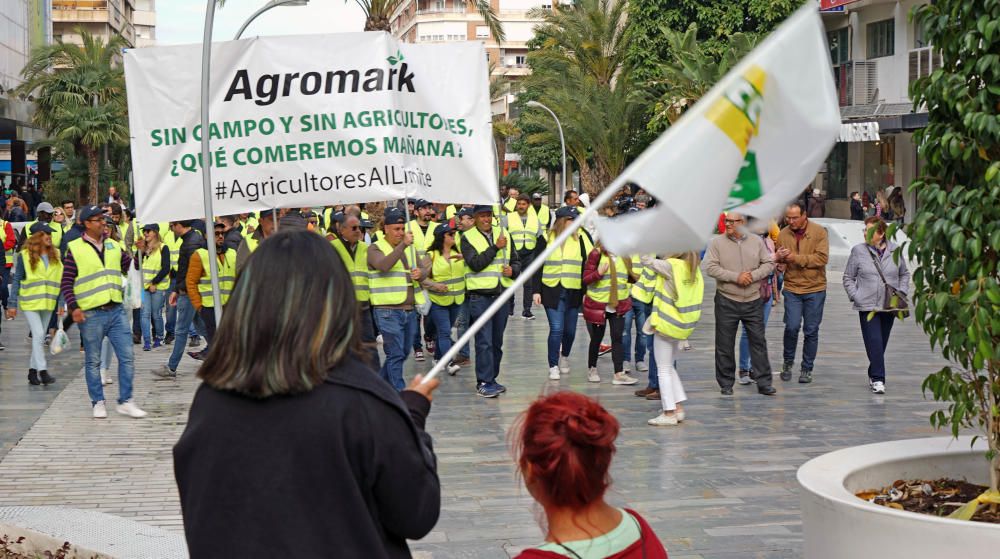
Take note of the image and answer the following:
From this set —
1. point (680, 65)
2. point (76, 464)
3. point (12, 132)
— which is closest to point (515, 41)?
point (12, 132)

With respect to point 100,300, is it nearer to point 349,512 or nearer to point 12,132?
point 349,512

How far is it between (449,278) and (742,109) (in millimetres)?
9709

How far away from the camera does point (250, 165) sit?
30.7 feet

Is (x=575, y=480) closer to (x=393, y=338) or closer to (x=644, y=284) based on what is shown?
(x=393, y=338)

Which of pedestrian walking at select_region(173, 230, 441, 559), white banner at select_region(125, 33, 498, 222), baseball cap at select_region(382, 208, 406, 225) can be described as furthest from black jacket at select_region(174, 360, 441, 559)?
baseball cap at select_region(382, 208, 406, 225)

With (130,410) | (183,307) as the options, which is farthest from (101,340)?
(183,307)

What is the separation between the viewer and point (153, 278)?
1527cm

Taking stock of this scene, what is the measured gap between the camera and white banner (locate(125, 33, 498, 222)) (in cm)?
933

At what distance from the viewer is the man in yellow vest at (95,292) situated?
34.5 feet

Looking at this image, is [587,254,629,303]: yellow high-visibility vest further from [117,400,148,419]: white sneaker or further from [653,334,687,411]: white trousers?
[117,400,148,419]: white sneaker

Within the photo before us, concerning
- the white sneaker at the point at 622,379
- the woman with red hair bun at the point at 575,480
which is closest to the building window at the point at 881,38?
the white sneaker at the point at 622,379

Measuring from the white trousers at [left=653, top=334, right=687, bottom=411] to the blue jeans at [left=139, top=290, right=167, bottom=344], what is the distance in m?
7.81

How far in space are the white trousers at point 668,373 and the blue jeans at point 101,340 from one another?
4632 millimetres

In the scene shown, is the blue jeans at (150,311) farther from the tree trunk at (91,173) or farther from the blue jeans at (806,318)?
the tree trunk at (91,173)
